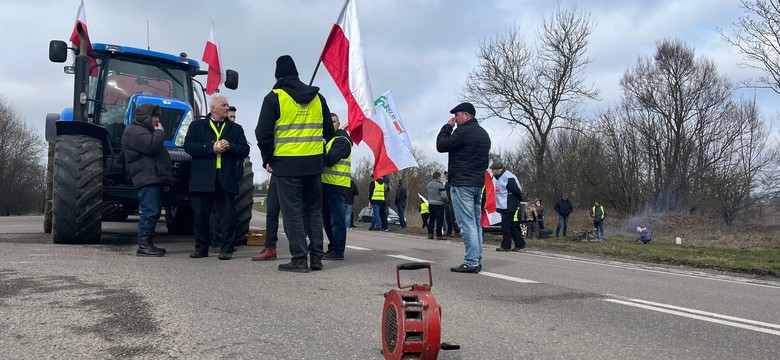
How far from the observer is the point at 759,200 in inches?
1079

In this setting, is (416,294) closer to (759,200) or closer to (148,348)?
(148,348)

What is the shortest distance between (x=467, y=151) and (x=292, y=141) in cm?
208

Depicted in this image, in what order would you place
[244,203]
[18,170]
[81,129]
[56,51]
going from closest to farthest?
[81,129] → [56,51] → [244,203] → [18,170]

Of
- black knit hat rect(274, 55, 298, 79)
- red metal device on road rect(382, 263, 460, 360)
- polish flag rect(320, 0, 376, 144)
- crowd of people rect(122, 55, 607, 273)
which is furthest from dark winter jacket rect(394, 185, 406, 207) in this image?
red metal device on road rect(382, 263, 460, 360)

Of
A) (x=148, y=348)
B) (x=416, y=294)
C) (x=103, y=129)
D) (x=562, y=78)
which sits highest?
(x=562, y=78)

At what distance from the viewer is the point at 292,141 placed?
21.1ft

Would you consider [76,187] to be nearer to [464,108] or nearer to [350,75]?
[350,75]

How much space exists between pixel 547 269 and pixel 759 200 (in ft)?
79.3

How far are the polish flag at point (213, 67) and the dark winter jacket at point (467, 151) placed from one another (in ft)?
17.2

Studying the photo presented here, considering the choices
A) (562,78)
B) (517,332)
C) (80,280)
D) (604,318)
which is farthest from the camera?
(562,78)

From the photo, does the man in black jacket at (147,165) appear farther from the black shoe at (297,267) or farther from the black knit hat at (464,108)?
the black knit hat at (464,108)

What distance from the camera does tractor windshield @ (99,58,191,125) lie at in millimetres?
9172

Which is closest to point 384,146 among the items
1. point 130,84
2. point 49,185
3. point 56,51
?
point 130,84

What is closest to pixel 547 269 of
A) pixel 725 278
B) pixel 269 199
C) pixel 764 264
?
pixel 725 278
